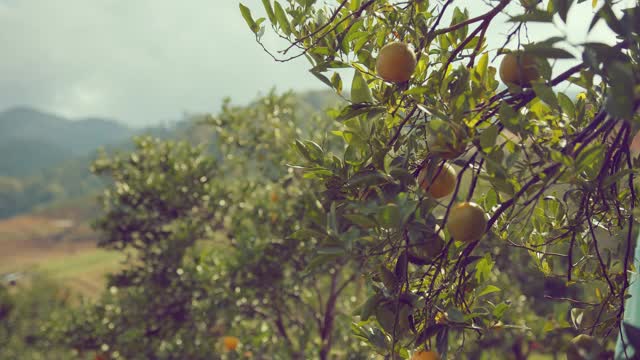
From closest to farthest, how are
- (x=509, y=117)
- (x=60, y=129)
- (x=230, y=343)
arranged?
(x=509, y=117) < (x=230, y=343) < (x=60, y=129)

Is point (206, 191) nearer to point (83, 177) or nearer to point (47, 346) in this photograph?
point (47, 346)

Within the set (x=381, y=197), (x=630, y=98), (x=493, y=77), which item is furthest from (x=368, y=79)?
(x=630, y=98)

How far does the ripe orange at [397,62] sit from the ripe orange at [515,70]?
6.7 inches

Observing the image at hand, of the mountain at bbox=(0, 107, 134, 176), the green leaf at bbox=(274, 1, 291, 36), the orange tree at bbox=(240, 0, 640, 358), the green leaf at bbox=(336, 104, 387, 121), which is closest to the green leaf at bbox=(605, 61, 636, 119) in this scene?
the orange tree at bbox=(240, 0, 640, 358)

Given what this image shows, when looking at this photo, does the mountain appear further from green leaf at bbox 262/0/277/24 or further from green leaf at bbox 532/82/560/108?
green leaf at bbox 532/82/560/108

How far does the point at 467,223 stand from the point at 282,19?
59 centimetres

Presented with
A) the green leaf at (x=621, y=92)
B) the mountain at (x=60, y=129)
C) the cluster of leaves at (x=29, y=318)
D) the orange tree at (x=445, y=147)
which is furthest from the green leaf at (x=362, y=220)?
the mountain at (x=60, y=129)

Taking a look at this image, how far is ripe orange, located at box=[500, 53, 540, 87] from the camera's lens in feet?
3.40

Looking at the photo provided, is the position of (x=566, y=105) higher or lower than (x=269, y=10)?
lower

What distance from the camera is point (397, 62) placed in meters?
1.08

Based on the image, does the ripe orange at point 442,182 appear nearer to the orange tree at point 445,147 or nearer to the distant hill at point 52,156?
the orange tree at point 445,147

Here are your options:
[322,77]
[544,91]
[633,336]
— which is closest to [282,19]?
[322,77]

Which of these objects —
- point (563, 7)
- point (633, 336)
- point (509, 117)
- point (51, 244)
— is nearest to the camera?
point (633, 336)

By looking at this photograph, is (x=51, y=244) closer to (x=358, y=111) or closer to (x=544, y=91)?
(x=358, y=111)
